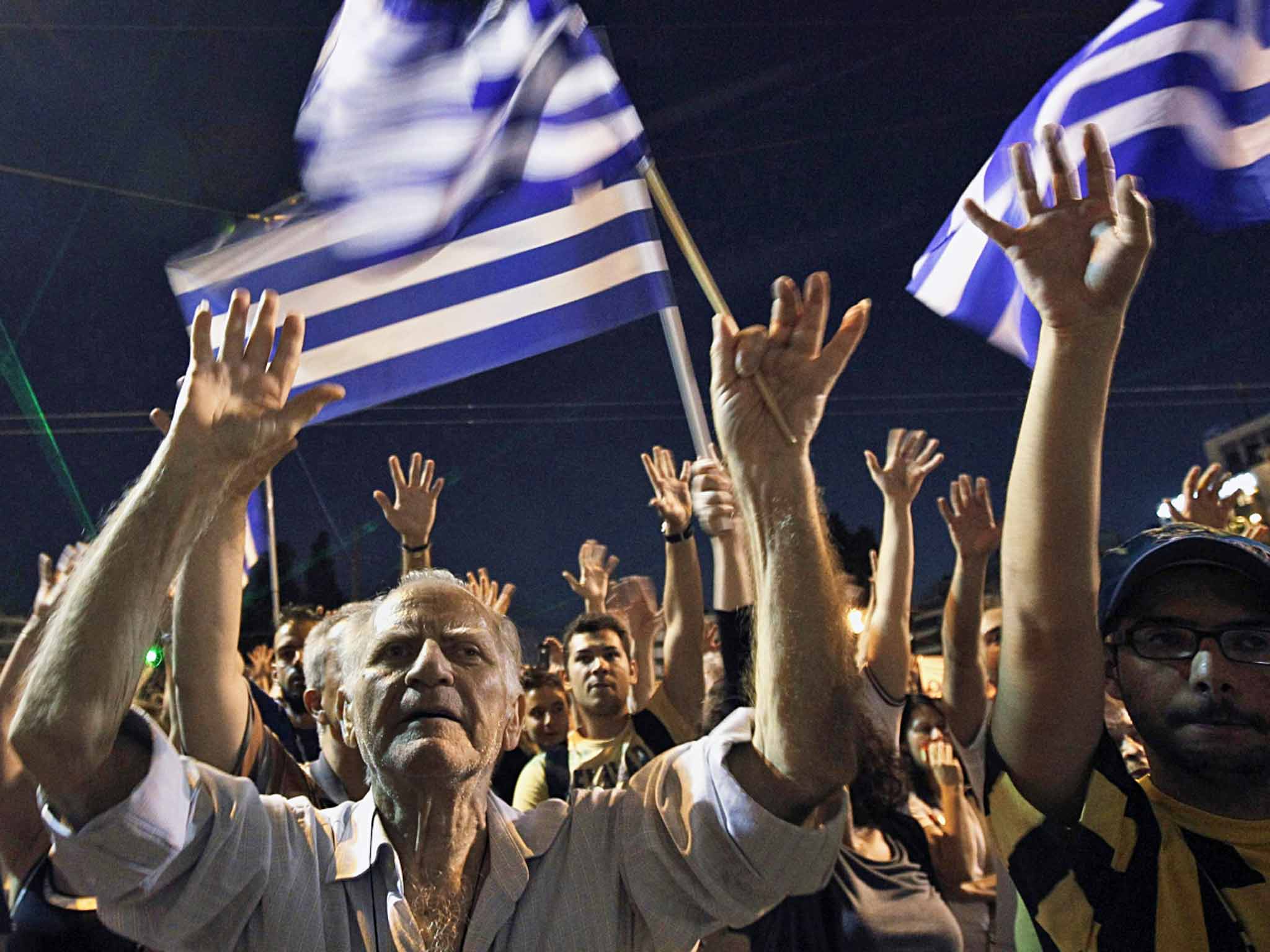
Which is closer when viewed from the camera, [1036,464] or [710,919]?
[1036,464]

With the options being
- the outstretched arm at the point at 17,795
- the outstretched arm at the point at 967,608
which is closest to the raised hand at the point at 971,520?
→ the outstretched arm at the point at 967,608

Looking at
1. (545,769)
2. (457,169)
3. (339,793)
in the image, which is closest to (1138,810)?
(339,793)

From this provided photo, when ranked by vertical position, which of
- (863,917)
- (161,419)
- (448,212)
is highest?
(448,212)

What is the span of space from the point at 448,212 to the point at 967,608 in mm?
2571

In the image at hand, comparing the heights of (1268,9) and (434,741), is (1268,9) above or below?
above

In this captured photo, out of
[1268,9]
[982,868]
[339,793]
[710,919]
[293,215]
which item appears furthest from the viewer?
[982,868]

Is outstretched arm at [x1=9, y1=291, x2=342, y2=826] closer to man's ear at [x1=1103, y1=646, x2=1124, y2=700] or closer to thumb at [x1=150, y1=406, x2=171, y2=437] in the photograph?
thumb at [x1=150, y1=406, x2=171, y2=437]

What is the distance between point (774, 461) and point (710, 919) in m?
0.86

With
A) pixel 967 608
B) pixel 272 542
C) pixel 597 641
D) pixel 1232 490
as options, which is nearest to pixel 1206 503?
pixel 1232 490

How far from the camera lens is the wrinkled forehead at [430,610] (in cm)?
228

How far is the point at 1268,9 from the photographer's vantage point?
384cm

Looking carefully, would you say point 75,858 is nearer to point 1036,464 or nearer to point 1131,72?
point 1036,464

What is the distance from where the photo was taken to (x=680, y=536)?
405 cm

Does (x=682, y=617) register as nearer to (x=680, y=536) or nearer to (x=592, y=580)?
(x=680, y=536)
